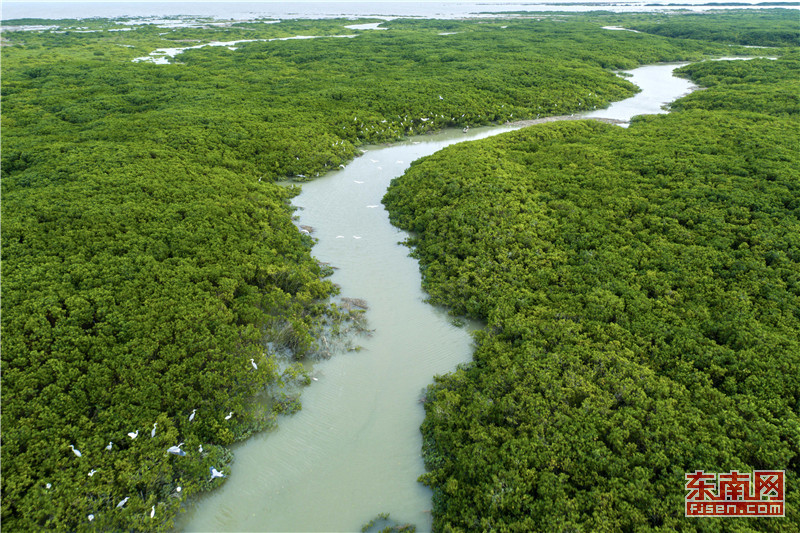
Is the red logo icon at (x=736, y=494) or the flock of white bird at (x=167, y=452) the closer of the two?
the red logo icon at (x=736, y=494)

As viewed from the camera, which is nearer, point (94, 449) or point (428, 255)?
point (94, 449)

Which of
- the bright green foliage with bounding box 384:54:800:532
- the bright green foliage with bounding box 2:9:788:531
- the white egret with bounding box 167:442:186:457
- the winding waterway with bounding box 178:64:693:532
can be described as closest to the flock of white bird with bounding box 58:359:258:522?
the white egret with bounding box 167:442:186:457

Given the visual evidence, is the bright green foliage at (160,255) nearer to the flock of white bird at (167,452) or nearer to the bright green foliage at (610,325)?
the flock of white bird at (167,452)

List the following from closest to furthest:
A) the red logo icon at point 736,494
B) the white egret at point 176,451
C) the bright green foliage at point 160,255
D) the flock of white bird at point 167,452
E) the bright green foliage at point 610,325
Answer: the red logo icon at point 736,494 < the flock of white bird at point 167,452 < the bright green foliage at point 610,325 < the bright green foliage at point 160,255 < the white egret at point 176,451

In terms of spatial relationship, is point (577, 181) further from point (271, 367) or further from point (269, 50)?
point (269, 50)

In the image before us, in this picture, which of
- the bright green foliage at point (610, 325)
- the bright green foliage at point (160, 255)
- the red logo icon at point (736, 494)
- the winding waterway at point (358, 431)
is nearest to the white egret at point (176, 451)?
the bright green foliage at point (160, 255)

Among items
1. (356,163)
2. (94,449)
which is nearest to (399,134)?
(356,163)

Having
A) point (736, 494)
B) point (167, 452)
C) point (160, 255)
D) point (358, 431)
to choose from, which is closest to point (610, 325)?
point (736, 494)
